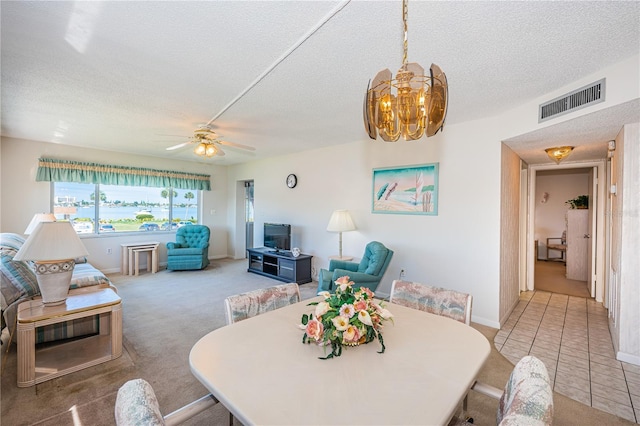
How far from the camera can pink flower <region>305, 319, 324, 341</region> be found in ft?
4.17

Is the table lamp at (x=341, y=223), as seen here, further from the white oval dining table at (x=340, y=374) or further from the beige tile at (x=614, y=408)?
the beige tile at (x=614, y=408)

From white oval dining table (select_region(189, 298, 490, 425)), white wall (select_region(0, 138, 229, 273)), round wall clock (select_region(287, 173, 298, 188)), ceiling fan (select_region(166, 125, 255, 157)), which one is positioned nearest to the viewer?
white oval dining table (select_region(189, 298, 490, 425))

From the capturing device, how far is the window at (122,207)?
17.9 feet

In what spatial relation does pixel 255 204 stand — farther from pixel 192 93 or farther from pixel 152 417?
pixel 152 417

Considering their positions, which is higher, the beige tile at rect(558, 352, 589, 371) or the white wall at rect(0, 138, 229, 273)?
the white wall at rect(0, 138, 229, 273)

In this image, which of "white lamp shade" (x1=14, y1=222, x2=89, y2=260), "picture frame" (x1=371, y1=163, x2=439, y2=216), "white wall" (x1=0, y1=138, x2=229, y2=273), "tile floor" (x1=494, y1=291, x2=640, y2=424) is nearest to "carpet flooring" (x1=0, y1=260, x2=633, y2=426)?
"tile floor" (x1=494, y1=291, x2=640, y2=424)

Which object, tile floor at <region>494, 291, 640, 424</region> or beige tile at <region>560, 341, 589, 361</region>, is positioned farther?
beige tile at <region>560, 341, 589, 361</region>

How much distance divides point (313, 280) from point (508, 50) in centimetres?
439

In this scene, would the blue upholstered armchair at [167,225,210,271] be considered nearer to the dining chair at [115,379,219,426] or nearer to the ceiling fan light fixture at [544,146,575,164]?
the dining chair at [115,379,219,426]

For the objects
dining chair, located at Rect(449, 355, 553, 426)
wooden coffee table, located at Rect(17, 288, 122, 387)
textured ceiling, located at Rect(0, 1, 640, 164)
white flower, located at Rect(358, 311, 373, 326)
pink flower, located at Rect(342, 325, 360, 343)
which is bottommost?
wooden coffee table, located at Rect(17, 288, 122, 387)

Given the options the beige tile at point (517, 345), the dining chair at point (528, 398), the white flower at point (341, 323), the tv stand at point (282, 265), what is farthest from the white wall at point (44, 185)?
the dining chair at point (528, 398)

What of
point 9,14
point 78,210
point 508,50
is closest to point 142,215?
point 78,210

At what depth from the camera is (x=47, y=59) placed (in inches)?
86.9

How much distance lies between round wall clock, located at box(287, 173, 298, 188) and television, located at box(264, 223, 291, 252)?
0.83 metres
